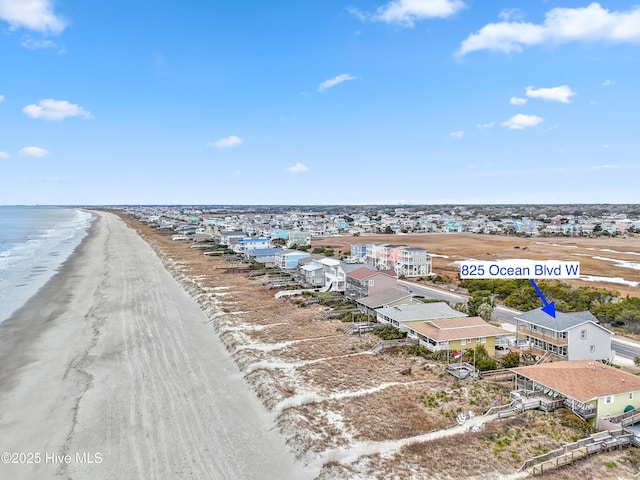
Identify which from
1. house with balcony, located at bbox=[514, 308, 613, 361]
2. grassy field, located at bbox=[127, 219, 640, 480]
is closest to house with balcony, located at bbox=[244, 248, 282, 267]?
grassy field, located at bbox=[127, 219, 640, 480]

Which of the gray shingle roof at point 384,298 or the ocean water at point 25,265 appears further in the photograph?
the ocean water at point 25,265

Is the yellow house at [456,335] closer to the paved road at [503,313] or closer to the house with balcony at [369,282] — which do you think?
the paved road at [503,313]

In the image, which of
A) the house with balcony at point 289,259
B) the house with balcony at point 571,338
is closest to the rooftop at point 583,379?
the house with balcony at point 571,338

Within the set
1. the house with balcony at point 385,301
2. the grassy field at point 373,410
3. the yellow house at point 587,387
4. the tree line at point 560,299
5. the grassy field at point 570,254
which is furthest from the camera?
the grassy field at point 570,254

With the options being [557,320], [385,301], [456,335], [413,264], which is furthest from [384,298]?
[413,264]

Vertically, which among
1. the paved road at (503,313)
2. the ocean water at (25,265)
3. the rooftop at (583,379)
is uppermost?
the rooftop at (583,379)

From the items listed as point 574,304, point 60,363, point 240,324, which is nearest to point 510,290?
point 574,304

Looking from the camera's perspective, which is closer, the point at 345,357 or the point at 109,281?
the point at 345,357

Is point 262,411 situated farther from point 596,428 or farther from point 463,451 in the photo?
point 596,428
